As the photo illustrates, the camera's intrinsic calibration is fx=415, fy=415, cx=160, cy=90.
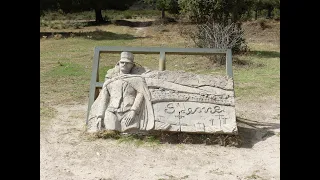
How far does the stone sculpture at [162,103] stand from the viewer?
→ 598 cm

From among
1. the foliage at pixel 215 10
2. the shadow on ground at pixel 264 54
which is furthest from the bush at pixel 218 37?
the shadow on ground at pixel 264 54

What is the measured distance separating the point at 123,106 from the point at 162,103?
575mm

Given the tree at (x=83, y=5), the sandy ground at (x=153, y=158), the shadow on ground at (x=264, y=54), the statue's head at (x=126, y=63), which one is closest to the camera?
the sandy ground at (x=153, y=158)

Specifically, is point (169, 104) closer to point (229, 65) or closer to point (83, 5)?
point (229, 65)

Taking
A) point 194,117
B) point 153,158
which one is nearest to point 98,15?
point 194,117

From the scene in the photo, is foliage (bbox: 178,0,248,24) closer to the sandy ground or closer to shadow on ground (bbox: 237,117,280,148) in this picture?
shadow on ground (bbox: 237,117,280,148)

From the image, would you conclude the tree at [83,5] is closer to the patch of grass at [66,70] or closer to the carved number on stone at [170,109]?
the patch of grass at [66,70]

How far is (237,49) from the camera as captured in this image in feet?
47.9

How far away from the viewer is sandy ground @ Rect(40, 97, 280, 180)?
16.0 feet

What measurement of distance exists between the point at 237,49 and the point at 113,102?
928 centimetres

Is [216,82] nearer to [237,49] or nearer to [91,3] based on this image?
[237,49]

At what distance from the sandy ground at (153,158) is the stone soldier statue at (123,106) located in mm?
266

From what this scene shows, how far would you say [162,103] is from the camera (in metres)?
6.13
